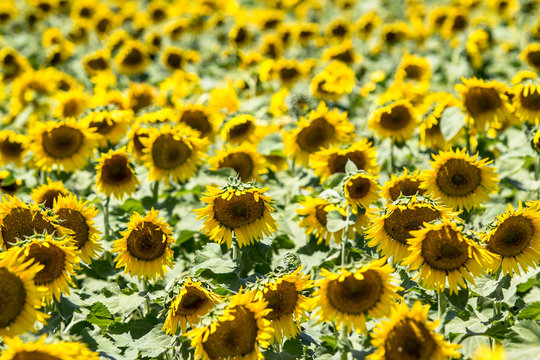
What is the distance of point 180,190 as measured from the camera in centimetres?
388

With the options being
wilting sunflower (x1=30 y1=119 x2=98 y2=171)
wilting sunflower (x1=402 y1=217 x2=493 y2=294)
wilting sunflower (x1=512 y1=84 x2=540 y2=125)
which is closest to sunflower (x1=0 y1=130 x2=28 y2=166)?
wilting sunflower (x1=30 y1=119 x2=98 y2=171)

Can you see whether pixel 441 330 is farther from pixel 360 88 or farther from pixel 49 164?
pixel 360 88

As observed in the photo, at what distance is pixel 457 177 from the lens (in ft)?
9.50

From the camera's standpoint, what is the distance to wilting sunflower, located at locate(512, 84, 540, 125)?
3434mm

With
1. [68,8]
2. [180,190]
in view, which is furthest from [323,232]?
[68,8]

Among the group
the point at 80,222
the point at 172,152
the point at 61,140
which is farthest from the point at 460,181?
the point at 61,140

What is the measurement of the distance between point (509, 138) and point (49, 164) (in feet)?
11.0

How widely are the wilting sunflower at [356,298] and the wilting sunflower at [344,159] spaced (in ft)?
3.37

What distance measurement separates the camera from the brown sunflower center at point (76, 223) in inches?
110

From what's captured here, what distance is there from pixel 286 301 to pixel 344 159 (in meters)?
1.11

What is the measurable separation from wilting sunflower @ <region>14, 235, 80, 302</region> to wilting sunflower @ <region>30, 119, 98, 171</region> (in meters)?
1.37

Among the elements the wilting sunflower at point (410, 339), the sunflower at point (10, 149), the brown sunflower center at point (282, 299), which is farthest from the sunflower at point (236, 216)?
the sunflower at point (10, 149)

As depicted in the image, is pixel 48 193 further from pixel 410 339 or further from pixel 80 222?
pixel 410 339

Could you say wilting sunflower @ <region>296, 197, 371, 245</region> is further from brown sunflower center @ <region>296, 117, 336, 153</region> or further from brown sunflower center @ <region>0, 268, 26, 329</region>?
brown sunflower center @ <region>0, 268, 26, 329</region>
